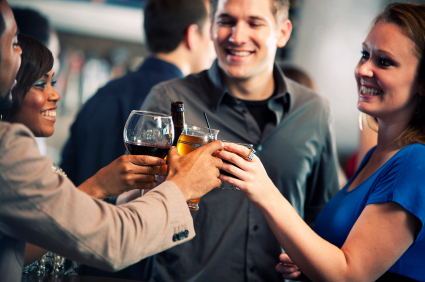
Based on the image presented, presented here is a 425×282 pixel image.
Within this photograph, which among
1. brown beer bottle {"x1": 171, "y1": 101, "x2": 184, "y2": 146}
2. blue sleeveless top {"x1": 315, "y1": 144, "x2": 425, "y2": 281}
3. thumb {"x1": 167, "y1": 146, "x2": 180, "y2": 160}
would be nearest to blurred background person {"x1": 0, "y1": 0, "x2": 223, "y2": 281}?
thumb {"x1": 167, "y1": 146, "x2": 180, "y2": 160}

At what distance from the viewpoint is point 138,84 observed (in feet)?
6.99

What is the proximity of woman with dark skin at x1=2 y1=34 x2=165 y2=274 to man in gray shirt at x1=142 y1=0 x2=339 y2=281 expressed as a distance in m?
0.52

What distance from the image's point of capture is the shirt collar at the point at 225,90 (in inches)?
66.4

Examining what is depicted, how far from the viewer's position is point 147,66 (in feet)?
7.34

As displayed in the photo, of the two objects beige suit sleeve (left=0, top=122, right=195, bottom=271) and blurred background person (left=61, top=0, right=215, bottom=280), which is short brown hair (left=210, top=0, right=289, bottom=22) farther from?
beige suit sleeve (left=0, top=122, right=195, bottom=271)

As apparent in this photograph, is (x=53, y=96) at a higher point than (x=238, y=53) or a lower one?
→ lower

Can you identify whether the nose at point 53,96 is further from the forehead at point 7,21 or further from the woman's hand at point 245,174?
the woman's hand at point 245,174

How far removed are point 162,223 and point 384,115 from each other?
0.92 meters

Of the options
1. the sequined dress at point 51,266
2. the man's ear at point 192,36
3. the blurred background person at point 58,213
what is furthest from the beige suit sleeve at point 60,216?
the man's ear at point 192,36

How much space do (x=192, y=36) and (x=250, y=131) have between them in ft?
2.98

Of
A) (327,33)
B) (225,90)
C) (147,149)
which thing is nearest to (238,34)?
(225,90)

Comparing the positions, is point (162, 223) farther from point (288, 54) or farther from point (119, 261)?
point (288, 54)

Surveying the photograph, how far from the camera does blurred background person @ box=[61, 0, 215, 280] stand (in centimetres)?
203

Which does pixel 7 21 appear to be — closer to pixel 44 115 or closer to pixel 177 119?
pixel 44 115
